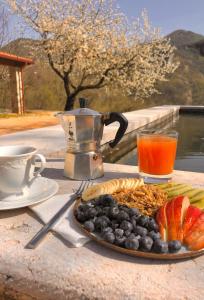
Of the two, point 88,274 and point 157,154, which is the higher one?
point 157,154

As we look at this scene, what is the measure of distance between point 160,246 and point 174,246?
1.4 inches

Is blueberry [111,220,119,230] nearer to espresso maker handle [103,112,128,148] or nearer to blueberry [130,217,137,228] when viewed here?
blueberry [130,217,137,228]

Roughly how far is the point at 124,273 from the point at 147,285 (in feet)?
0.20

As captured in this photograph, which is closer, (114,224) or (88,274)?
(88,274)

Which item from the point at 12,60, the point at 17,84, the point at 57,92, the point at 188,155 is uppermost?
the point at 12,60

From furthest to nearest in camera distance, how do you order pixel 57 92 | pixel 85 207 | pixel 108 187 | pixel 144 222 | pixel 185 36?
pixel 185 36 < pixel 57 92 < pixel 108 187 < pixel 85 207 < pixel 144 222

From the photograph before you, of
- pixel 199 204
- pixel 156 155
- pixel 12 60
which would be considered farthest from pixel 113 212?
pixel 12 60

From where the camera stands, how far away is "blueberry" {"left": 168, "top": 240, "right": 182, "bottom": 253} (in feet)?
2.45

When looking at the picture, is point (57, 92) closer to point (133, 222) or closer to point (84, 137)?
point (84, 137)

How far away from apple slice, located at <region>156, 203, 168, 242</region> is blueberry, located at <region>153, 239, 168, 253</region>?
0.05 metres

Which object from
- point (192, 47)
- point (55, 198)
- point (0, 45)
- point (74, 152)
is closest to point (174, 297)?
point (55, 198)


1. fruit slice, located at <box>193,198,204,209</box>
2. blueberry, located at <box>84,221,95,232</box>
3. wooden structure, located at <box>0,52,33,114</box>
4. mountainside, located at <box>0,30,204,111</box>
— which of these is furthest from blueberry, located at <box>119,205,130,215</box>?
mountainside, located at <box>0,30,204,111</box>

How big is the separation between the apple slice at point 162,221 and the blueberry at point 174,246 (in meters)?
0.05

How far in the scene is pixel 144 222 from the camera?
0.83m
